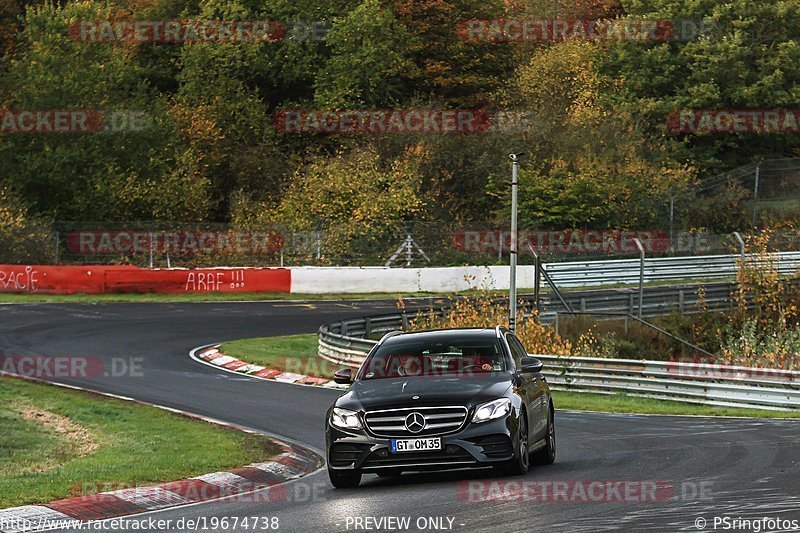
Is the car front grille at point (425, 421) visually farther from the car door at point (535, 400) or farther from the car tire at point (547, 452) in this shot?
the car tire at point (547, 452)

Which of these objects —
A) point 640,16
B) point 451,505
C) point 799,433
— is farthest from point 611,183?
point 451,505

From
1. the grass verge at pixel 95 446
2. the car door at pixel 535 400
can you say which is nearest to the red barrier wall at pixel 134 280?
the grass verge at pixel 95 446

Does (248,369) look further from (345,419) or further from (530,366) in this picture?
(345,419)

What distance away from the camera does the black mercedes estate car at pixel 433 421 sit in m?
12.6

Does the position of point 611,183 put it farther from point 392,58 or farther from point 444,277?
point 392,58

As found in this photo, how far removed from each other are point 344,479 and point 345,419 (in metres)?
0.59

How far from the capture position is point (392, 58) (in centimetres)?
6438

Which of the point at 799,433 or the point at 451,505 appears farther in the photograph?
the point at 799,433

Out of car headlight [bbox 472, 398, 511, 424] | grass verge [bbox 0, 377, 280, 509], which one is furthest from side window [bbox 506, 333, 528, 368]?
grass verge [bbox 0, 377, 280, 509]

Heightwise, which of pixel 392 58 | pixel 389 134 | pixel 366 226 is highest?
pixel 392 58

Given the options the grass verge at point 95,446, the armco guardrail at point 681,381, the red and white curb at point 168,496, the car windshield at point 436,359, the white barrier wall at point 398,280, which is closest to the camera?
the red and white curb at point 168,496

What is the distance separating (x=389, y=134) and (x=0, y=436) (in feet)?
139

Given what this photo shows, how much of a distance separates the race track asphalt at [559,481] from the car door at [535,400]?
1.37 ft

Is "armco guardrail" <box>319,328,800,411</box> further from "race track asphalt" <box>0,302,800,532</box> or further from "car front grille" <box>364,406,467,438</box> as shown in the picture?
"car front grille" <box>364,406,467,438</box>
